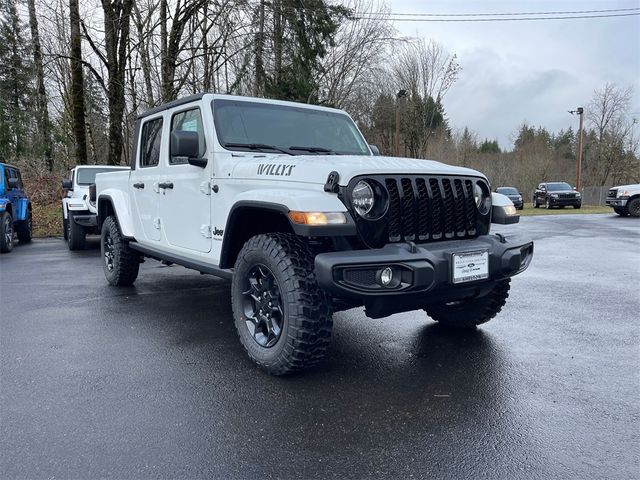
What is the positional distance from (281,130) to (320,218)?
1737 millimetres

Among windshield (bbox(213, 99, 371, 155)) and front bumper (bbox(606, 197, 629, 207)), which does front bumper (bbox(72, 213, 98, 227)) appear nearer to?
windshield (bbox(213, 99, 371, 155))

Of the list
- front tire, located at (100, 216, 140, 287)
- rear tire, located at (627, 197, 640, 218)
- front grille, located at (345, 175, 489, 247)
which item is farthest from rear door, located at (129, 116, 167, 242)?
rear tire, located at (627, 197, 640, 218)

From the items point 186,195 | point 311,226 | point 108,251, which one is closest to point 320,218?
point 311,226

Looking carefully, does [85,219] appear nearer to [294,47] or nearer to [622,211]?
[294,47]

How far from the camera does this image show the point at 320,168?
10.4ft

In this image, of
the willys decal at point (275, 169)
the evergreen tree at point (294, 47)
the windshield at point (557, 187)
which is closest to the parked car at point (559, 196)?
the windshield at point (557, 187)

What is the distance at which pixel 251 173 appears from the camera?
3.57 m

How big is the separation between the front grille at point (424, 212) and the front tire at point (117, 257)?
391 centimetres

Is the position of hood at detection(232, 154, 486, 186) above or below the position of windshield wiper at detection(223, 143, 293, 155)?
below

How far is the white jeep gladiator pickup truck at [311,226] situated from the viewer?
2.95 meters

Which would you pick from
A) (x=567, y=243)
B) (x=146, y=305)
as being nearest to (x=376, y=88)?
(x=567, y=243)

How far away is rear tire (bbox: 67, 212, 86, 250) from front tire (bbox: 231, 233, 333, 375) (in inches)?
317

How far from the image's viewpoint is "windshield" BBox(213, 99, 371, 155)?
4152mm

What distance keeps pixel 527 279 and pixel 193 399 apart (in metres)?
5.56
